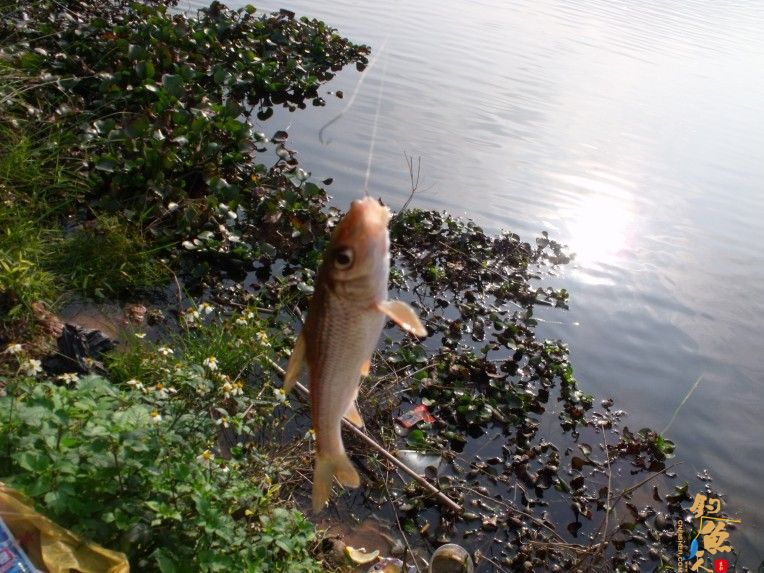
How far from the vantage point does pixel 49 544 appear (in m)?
2.49

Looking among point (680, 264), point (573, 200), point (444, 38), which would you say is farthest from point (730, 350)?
point (444, 38)

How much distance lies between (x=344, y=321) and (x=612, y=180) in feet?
34.8

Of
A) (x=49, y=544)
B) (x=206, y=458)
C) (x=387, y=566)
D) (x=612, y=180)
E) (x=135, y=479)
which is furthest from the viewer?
(x=612, y=180)

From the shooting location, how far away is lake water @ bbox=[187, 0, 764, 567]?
24.0 ft

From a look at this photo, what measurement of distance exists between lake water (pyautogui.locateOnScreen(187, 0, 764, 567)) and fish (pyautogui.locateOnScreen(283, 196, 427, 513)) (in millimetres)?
5003

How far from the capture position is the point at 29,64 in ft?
24.4

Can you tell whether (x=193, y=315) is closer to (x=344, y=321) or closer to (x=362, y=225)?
(x=344, y=321)

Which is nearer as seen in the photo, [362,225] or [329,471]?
[362,225]

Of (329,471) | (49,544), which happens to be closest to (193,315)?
(49,544)

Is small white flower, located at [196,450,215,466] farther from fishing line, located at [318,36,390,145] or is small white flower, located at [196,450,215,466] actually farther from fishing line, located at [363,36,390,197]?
fishing line, located at [318,36,390,145]

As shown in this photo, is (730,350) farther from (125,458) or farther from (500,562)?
(125,458)

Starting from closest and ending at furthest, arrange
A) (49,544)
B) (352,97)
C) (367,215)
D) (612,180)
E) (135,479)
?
(367,215)
(49,544)
(135,479)
(612,180)
(352,97)

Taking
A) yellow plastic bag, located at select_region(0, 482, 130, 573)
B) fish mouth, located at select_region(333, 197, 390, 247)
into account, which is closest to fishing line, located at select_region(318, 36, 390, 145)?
yellow plastic bag, located at select_region(0, 482, 130, 573)

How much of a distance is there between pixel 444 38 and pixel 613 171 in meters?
9.02
